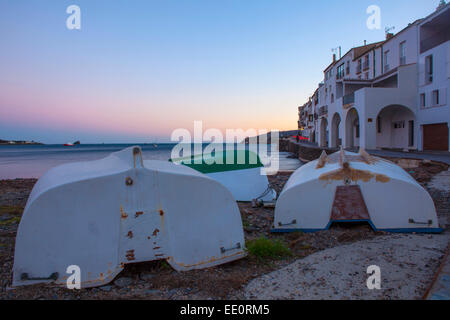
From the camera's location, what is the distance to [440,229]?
550 centimetres

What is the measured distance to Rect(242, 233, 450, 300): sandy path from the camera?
10.7 ft

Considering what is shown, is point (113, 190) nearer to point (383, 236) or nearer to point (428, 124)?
point (383, 236)

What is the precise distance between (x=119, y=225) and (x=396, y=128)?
27054 millimetres

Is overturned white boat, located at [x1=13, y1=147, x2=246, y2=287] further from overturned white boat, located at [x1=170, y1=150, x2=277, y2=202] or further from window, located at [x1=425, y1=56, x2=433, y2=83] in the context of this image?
window, located at [x1=425, y1=56, x2=433, y2=83]

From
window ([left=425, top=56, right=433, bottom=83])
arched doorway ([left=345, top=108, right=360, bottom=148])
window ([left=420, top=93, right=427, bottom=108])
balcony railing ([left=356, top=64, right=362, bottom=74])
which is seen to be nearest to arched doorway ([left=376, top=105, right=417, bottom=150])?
window ([left=420, top=93, right=427, bottom=108])

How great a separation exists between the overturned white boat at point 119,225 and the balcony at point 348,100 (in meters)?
24.1

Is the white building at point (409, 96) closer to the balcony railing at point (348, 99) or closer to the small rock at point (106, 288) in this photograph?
the balcony railing at point (348, 99)

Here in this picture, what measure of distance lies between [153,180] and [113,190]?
20.1 inches

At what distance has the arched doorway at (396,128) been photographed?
2313cm

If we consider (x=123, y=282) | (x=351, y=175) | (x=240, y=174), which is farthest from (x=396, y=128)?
(x=123, y=282)

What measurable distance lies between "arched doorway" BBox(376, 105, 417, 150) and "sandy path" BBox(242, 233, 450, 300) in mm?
21381

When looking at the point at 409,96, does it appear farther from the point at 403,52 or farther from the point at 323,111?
the point at 323,111

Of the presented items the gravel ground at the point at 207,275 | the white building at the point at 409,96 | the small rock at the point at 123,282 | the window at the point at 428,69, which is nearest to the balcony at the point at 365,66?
the white building at the point at 409,96
